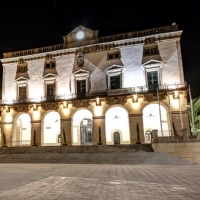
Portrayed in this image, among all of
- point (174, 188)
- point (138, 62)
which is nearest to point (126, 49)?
point (138, 62)

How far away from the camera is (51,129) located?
29.3 m

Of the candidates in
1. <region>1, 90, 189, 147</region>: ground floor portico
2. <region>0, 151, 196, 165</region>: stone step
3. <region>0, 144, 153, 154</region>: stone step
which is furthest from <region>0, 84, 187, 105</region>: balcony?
<region>0, 151, 196, 165</region>: stone step

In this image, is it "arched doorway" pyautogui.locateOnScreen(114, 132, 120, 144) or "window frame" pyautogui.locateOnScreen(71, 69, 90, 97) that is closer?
"arched doorway" pyautogui.locateOnScreen(114, 132, 120, 144)

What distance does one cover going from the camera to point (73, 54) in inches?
1160

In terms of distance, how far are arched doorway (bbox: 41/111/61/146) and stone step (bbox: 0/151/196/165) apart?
931 cm

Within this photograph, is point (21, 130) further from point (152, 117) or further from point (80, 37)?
point (152, 117)

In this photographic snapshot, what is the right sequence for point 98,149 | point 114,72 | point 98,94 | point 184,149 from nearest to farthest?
1. point 184,149
2. point 98,149
3. point 98,94
4. point 114,72

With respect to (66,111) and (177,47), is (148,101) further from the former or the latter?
(66,111)

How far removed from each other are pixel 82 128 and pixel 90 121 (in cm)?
137

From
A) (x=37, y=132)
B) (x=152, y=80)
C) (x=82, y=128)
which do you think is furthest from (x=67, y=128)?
(x=152, y=80)

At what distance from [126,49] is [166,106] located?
8708mm

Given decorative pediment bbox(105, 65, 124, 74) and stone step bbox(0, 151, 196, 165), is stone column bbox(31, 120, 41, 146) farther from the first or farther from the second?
decorative pediment bbox(105, 65, 124, 74)

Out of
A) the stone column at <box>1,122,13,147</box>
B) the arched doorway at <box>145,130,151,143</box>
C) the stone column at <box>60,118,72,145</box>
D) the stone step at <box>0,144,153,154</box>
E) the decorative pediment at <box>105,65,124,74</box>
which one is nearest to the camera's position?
the stone step at <box>0,144,153,154</box>

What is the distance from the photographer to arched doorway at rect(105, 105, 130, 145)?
2719cm
